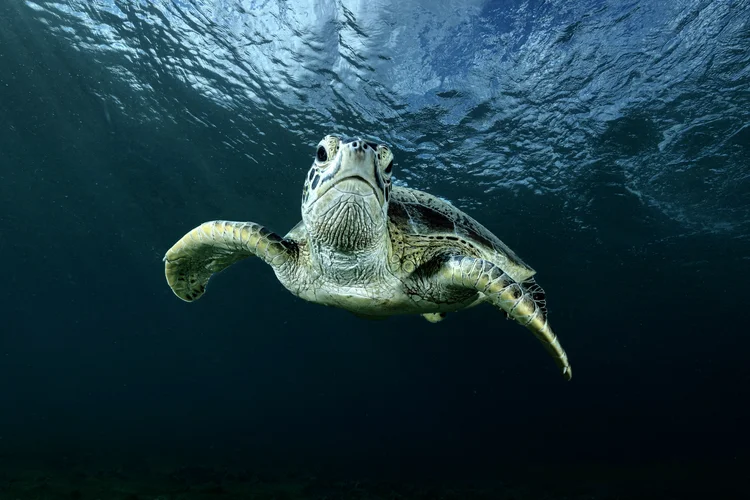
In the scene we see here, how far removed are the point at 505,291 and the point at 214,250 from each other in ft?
9.15

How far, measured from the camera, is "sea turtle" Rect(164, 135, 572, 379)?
2637 millimetres

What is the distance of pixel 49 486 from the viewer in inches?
404

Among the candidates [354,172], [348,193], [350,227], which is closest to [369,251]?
[350,227]

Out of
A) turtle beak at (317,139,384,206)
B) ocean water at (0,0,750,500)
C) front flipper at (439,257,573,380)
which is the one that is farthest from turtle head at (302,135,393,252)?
ocean water at (0,0,750,500)

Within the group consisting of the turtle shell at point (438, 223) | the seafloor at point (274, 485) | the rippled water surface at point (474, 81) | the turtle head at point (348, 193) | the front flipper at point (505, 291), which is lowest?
the seafloor at point (274, 485)

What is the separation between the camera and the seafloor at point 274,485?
10.3 m

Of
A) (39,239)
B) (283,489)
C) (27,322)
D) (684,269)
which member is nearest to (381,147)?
(283,489)

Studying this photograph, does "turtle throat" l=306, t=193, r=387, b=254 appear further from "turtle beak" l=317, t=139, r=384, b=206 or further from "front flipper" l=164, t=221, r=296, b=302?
"front flipper" l=164, t=221, r=296, b=302

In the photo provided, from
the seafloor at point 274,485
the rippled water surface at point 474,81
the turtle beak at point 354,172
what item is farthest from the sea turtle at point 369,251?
the seafloor at point 274,485

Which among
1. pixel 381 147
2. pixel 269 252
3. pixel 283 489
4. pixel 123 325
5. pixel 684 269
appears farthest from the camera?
pixel 123 325

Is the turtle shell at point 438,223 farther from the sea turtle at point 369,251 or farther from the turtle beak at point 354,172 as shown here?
the turtle beak at point 354,172

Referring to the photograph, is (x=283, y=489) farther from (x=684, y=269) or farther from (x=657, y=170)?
(x=684, y=269)

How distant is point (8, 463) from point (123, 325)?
41.0 meters

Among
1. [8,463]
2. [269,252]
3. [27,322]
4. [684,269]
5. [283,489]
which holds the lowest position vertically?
[8,463]
